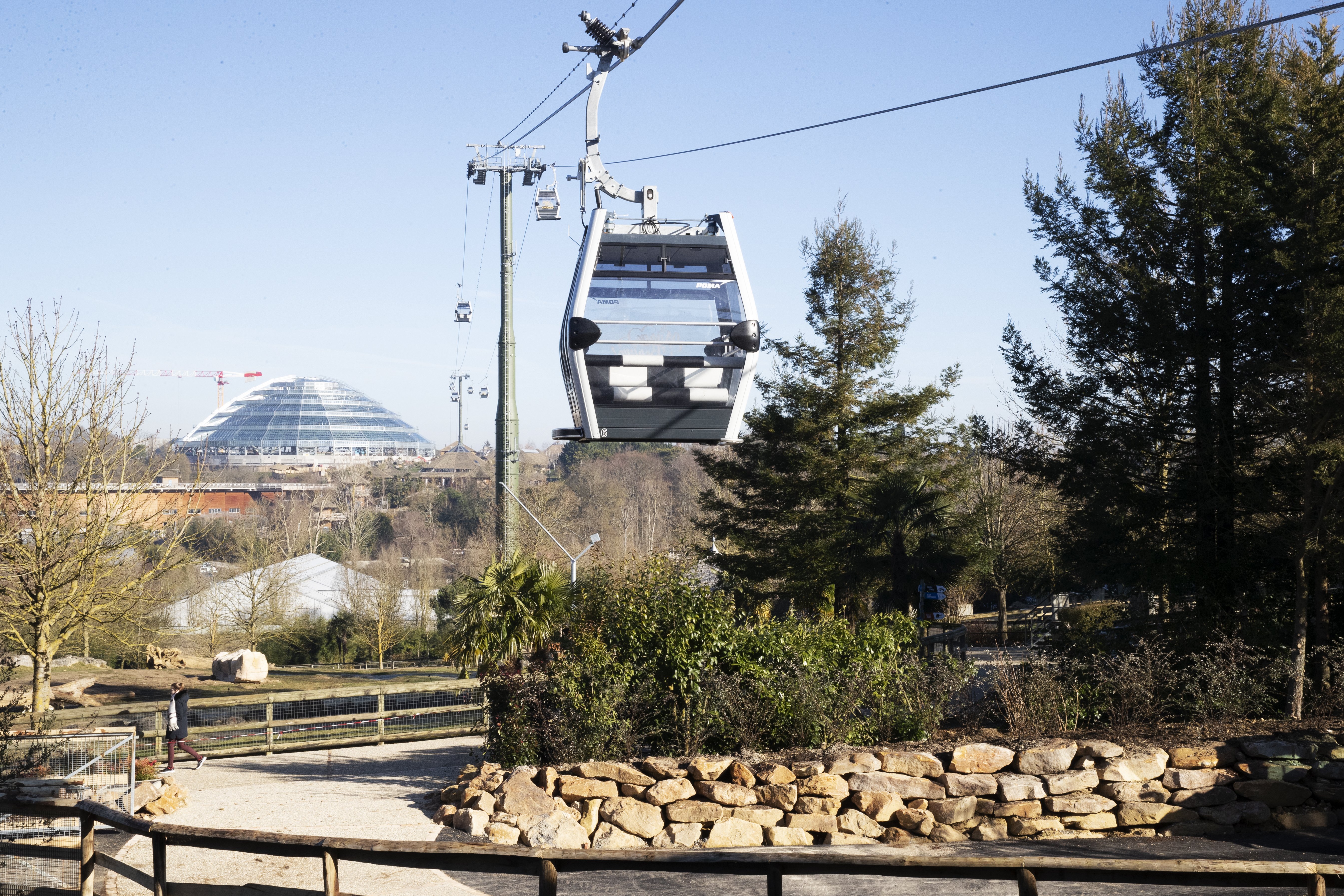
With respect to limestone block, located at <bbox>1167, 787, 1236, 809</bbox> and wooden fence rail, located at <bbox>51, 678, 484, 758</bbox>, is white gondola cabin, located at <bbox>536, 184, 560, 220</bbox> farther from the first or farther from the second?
limestone block, located at <bbox>1167, 787, 1236, 809</bbox>

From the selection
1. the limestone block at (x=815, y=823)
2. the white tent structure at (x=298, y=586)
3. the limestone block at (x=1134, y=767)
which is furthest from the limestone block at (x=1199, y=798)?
the white tent structure at (x=298, y=586)

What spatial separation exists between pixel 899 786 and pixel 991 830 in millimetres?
932

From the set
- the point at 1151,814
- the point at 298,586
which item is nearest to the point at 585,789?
the point at 1151,814

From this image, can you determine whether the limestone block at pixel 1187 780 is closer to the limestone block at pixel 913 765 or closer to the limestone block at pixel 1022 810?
the limestone block at pixel 1022 810

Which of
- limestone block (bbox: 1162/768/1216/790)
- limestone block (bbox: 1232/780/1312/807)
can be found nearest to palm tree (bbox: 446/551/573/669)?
limestone block (bbox: 1162/768/1216/790)

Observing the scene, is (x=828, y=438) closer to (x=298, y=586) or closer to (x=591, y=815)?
(x=591, y=815)

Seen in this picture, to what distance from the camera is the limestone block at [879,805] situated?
9.81 m

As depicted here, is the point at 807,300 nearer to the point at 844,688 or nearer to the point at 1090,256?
the point at 1090,256

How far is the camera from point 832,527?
76.9ft

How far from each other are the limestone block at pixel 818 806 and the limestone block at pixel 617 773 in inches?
56.7

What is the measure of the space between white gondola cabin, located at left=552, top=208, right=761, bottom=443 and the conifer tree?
1235cm

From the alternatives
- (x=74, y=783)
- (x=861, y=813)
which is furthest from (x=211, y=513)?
(x=861, y=813)

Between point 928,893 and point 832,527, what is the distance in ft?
51.0

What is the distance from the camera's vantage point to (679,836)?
975 cm
